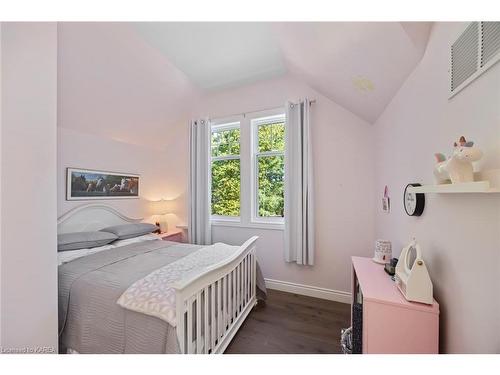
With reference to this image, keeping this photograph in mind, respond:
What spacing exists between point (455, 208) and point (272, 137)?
2.22 meters

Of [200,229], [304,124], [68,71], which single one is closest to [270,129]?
[304,124]

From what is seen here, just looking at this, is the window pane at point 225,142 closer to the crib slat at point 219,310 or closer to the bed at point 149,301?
the bed at point 149,301

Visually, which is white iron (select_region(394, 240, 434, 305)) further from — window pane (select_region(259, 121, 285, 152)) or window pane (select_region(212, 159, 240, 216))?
window pane (select_region(212, 159, 240, 216))

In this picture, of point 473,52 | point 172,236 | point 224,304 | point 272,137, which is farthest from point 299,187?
point 172,236

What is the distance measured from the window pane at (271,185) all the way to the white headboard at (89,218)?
2030 millimetres

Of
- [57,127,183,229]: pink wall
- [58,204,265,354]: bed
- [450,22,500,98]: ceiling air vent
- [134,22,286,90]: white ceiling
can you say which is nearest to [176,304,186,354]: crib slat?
[58,204,265,354]: bed

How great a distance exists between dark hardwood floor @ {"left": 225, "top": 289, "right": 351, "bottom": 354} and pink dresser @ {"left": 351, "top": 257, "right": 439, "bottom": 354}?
716 mm

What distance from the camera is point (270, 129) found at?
2844mm

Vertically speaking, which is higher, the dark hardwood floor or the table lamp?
the table lamp

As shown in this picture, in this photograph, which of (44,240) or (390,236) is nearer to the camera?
(44,240)

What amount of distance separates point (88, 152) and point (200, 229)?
1.77 m

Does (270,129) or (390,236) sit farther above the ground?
(270,129)

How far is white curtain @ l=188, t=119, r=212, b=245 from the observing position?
9.80 ft
